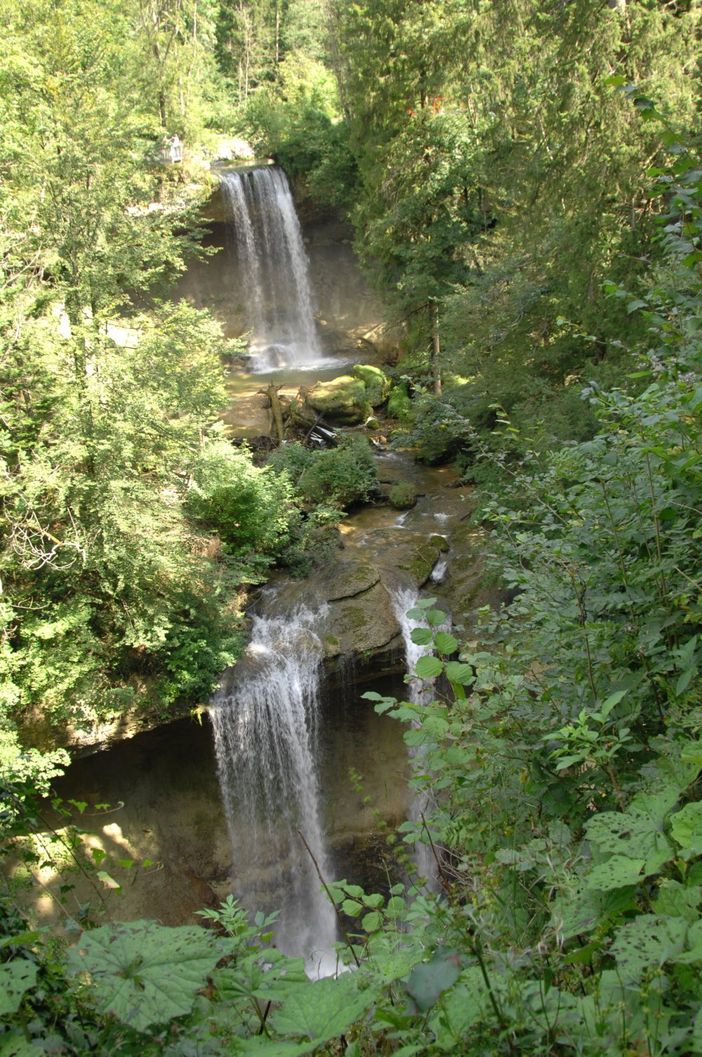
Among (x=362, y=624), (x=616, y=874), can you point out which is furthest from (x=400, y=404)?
(x=616, y=874)

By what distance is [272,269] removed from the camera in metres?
24.5

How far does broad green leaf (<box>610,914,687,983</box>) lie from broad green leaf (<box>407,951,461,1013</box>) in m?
0.34

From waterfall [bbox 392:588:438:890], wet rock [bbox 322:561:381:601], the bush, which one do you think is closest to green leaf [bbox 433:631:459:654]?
waterfall [bbox 392:588:438:890]

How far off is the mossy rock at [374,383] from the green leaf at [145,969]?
639 inches

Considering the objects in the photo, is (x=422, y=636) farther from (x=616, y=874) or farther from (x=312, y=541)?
(x=312, y=541)

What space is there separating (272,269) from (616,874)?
25.2 metres

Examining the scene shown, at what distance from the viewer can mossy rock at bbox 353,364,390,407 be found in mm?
17781

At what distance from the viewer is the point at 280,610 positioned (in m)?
10.4

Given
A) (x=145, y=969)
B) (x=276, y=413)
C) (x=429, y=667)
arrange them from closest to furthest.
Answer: (x=145, y=969), (x=429, y=667), (x=276, y=413)

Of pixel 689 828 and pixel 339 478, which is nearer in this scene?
pixel 689 828

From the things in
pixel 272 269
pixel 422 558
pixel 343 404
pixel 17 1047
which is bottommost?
pixel 422 558

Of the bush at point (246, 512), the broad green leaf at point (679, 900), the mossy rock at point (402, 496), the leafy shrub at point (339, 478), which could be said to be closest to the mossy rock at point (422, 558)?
the mossy rock at point (402, 496)

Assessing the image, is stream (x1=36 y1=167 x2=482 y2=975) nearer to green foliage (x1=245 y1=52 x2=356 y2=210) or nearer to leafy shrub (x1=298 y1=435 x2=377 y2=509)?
leafy shrub (x1=298 y1=435 x2=377 y2=509)

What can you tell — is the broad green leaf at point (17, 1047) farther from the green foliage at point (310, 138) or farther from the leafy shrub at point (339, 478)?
the green foliage at point (310, 138)
